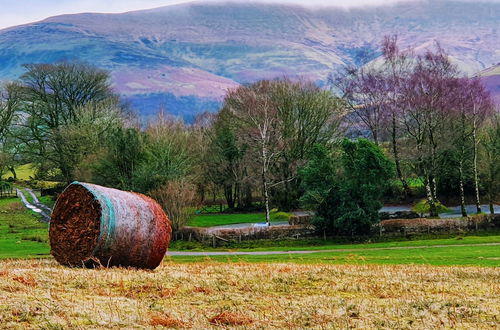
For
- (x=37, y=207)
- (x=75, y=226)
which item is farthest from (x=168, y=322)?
(x=37, y=207)

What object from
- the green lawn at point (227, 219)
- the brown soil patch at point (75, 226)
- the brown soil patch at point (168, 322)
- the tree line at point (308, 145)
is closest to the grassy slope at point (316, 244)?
the tree line at point (308, 145)

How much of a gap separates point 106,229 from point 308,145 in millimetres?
52549

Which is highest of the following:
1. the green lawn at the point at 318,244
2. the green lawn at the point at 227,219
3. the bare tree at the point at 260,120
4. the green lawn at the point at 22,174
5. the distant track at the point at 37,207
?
the bare tree at the point at 260,120

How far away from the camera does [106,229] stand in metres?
17.9

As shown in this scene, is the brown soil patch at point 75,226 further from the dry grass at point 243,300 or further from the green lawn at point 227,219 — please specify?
the green lawn at point 227,219

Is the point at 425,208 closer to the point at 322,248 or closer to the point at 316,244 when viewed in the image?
the point at 316,244

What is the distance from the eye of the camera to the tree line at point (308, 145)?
4897 centimetres

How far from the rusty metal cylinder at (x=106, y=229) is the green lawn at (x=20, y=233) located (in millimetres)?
14922

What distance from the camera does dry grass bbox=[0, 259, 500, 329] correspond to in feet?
34.9

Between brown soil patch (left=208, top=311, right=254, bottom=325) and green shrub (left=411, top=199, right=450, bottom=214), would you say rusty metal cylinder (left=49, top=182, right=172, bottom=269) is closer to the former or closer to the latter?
brown soil patch (left=208, top=311, right=254, bottom=325)

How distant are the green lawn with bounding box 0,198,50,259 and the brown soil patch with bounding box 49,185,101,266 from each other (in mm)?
14495

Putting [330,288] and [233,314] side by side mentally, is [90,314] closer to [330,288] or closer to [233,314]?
[233,314]

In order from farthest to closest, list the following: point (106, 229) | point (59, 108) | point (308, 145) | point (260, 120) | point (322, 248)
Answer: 1. point (59, 108)
2. point (308, 145)
3. point (260, 120)
4. point (322, 248)
5. point (106, 229)

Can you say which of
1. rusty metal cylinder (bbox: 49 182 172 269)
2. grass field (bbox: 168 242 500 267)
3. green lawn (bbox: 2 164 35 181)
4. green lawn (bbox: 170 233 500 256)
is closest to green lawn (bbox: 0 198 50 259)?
green lawn (bbox: 170 233 500 256)
